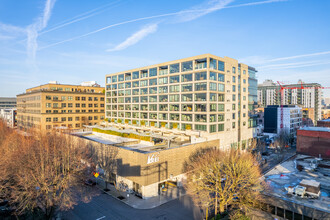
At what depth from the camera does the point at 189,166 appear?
130 ft

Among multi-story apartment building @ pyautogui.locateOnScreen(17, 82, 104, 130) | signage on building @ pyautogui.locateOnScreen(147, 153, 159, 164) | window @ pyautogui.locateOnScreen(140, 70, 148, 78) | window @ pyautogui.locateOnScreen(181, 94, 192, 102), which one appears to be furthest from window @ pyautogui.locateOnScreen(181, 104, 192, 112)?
multi-story apartment building @ pyautogui.locateOnScreen(17, 82, 104, 130)

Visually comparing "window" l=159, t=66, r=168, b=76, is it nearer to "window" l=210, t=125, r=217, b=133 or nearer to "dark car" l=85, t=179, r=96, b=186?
"window" l=210, t=125, r=217, b=133

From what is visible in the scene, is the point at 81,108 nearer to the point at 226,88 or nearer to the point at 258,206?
the point at 226,88

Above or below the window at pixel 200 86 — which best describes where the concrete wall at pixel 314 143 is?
below

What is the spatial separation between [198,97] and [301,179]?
93.3 feet

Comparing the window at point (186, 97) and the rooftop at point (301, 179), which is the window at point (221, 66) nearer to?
the window at point (186, 97)

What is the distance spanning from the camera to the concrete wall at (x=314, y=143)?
2271 inches

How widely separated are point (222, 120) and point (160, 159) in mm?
26832

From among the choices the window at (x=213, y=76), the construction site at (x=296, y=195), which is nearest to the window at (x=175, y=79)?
the window at (x=213, y=76)

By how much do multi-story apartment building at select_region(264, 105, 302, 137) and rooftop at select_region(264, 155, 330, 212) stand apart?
61407mm

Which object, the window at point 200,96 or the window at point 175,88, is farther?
the window at point 175,88

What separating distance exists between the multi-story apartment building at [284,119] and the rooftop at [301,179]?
61.4 meters

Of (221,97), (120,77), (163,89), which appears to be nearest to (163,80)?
→ (163,89)

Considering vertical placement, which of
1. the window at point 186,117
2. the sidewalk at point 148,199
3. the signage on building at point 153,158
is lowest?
the sidewalk at point 148,199
